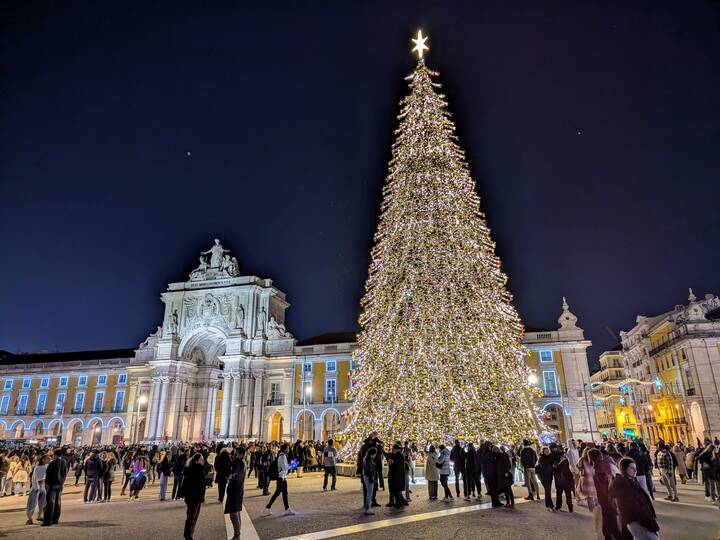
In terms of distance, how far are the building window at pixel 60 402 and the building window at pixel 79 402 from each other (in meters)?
1.74

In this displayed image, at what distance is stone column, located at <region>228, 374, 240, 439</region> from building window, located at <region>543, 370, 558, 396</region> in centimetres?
3008

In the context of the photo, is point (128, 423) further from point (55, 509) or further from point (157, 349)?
point (55, 509)

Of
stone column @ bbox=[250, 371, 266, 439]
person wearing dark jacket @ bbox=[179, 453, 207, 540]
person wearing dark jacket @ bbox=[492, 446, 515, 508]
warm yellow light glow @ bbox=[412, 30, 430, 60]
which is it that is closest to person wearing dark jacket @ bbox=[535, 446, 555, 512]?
person wearing dark jacket @ bbox=[492, 446, 515, 508]

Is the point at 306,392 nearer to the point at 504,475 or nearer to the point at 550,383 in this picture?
the point at 550,383

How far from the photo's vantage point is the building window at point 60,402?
2237 inches

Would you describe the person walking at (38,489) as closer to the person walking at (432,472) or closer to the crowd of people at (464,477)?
the crowd of people at (464,477)

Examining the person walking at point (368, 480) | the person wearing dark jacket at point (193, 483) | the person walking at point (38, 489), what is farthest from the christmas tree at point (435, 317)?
the person walking at point (38, 489)

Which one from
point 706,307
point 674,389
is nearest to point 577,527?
point 674,389

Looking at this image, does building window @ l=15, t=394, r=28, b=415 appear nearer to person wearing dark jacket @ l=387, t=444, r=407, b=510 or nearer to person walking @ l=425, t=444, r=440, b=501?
person walking @ l=425, t=444, r=440, b=501

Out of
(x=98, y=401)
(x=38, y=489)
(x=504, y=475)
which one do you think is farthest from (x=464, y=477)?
(x=98, y=401)

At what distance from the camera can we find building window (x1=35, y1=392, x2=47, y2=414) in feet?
189

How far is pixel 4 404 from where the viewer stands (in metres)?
59.3

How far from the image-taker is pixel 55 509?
10.6 metres

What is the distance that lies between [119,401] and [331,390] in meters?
27.8
